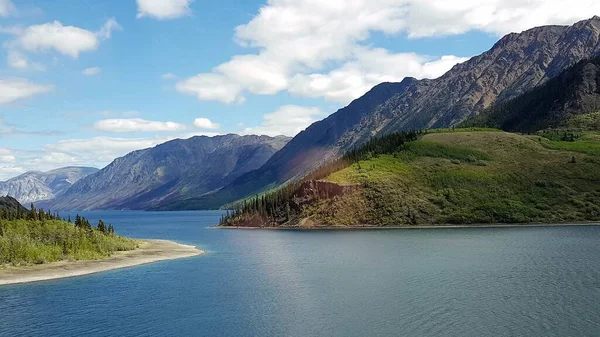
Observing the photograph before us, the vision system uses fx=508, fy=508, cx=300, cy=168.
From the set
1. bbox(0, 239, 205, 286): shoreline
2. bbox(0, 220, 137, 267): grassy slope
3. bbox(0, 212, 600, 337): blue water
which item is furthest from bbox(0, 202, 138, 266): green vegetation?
bbox(0, 212, 600, 337): blue water

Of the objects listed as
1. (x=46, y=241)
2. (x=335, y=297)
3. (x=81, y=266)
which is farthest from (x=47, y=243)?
(x=335, y=297)

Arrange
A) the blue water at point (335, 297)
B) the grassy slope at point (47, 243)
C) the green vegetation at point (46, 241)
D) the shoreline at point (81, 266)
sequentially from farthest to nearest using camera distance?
the green vegetation at point (46, 241) < the grassy slope at point (47, 243) < the shoreline at point (81, 266) < the blue water at point (335, 297)

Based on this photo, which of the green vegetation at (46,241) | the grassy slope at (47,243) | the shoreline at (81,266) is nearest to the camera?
the shoreline at (81,266)

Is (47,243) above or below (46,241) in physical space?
below

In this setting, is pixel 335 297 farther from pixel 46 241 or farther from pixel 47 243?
pixel 46 241

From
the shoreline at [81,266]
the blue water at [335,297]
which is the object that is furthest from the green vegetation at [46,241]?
the blue water at [335,297]

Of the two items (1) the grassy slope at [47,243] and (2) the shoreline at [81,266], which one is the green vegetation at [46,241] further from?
(2) the shoreline at [81,266]
